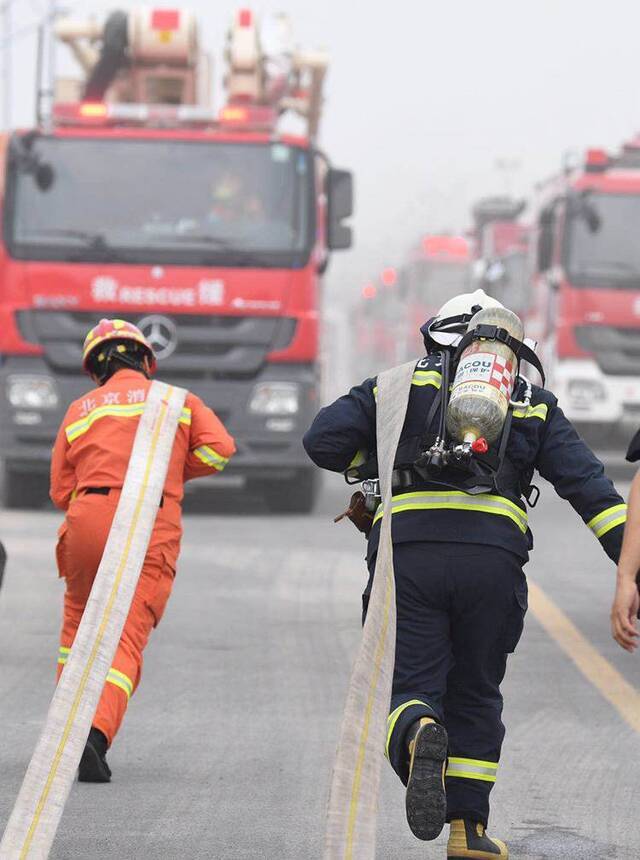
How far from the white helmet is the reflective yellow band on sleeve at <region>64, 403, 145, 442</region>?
5.79 ft

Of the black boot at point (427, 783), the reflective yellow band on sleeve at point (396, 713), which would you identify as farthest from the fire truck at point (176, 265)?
the black boot at point (427, 783)

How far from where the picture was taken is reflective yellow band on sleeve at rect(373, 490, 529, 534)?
5.02 metres

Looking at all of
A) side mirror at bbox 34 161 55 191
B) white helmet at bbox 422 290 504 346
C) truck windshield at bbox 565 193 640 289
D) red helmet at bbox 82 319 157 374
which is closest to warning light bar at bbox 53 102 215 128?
side mirror at bbox 34 161 55 191

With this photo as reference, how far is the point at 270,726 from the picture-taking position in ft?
24.0

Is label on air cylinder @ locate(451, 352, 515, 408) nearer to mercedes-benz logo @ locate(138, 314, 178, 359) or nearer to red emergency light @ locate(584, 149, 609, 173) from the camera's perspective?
mercedes-benz logo @ locate(138, 314, 178, 359)

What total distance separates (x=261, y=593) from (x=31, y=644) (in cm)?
223

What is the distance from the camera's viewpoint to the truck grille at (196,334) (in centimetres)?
1538

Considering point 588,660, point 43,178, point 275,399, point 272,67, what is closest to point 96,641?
point 588,660

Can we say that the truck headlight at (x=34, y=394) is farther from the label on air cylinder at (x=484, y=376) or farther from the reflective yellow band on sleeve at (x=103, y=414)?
the label on air cylinder at (x=484, y=376)

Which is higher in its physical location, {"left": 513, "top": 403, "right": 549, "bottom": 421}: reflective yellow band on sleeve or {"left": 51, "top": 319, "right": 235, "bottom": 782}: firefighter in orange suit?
{"left": 513, "top": 403, "right": 549, "bottom": 421}: reflective yellow band on sleeve

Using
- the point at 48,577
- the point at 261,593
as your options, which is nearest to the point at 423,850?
the point at 261,593

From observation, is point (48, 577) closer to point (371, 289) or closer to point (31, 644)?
point (31, 644)

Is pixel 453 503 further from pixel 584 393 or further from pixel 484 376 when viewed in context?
pixel 584 393

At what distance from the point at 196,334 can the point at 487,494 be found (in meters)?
10.5
